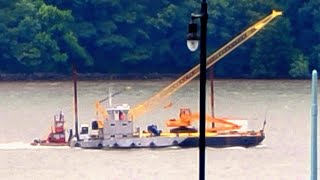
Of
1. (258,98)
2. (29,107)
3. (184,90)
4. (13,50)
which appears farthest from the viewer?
(13,50)

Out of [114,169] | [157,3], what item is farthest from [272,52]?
[114,169]

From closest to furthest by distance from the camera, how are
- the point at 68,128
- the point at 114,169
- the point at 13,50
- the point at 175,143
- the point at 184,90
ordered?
1. the point at 114,169
2. the point at 175,143
3. the point at 68,128
4. the point at 184,90
5. the point at 13,50

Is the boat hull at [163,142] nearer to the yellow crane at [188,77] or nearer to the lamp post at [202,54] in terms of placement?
the yellow crane at [188,77]

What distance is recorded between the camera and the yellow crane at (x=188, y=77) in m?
49.9

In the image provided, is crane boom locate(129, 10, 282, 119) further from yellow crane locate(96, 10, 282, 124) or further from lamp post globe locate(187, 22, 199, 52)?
lamp post globe locate(187, 22, 199, 52)

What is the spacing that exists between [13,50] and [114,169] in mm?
38383

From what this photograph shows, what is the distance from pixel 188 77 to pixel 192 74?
383 millimetres

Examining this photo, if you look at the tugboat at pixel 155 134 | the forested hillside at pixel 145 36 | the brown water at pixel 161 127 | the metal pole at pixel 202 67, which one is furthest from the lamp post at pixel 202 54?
the forested hillside at pixel 145 36

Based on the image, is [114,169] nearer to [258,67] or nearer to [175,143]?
[175,143]

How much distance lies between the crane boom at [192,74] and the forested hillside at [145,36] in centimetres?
273

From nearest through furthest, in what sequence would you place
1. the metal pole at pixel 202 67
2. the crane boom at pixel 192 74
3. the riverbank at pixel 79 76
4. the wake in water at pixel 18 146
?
the metal pole at pixel 202 67 < the wake in water at pixel 18 146 < the crane boom at pixel 192 74 < the riverbank at pixel 79 76

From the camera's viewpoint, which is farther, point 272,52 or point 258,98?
point 272,52

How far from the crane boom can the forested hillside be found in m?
2.73

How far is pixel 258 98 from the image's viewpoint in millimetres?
59531
